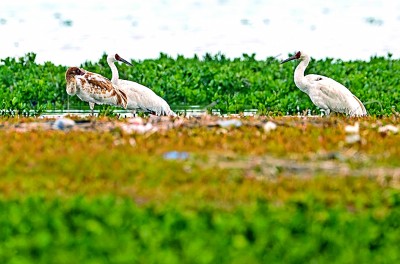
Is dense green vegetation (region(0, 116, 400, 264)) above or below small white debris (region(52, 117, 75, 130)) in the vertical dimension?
below

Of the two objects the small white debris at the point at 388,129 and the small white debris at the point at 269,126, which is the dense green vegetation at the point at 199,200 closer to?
the small white debris at the point at 269,126

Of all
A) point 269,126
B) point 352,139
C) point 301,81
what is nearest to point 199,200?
point 352,139

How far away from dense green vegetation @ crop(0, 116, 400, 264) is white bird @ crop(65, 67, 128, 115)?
5959 millimetres

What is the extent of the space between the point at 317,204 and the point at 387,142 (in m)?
2.72

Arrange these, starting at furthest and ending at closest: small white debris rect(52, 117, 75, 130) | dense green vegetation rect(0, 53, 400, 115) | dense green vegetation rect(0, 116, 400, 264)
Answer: dense green vegetation rect(0, 53, 400, 115) < small white debris rect(52, 117, 75, 130) < dense green vegetation rect(0, 116, 400, 264)

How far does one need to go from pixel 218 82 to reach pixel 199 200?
12.7 m

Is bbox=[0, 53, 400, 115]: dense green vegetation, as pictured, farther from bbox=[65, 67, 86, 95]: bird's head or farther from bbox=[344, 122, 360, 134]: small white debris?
bbox=[344, 122, 360, 134]: small white debris

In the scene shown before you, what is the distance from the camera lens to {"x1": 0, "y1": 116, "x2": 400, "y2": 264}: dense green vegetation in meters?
9.79

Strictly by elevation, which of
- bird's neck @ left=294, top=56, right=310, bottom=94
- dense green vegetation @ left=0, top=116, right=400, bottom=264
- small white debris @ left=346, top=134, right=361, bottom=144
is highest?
bird's neck @ left=294, top=56, right=310, bottom=94

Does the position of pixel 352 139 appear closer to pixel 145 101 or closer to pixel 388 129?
pixel 388 129

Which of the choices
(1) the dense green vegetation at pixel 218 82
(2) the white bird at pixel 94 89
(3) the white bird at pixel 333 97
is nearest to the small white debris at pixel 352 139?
(3) the white bird at pixel 333 97

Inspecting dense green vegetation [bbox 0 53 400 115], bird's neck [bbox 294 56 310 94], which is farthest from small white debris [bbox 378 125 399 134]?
dense green vegetation [bbox 0 53 400 115]

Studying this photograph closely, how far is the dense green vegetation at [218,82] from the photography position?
2206 cm

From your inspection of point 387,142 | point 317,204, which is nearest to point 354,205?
point 317,204
